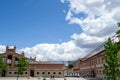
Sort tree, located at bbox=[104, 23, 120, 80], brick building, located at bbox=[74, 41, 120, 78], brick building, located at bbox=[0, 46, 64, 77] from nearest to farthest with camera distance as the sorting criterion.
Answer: tree, located at bbox=[104, 23, 120, 80], brick building, located at bbox=[74, 41, 120, 78], brick building, located at bbox=[0, 46, 64, 77]

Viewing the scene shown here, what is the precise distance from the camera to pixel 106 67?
25.8 meters

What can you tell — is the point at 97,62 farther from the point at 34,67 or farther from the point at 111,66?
the point at 111,66

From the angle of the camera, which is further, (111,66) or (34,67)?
(34,67)

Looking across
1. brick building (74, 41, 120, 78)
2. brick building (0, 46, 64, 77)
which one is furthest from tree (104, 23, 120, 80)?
brick building (0, 46, 64, 77)

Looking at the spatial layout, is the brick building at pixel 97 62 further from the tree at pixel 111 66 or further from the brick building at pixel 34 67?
the brick building at pixel 34 67

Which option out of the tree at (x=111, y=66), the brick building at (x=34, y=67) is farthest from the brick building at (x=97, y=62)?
the brick building at (x=34, y=67)

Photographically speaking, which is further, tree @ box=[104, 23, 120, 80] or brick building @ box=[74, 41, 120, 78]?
brick building @ box=[74, 41, 120, 78]

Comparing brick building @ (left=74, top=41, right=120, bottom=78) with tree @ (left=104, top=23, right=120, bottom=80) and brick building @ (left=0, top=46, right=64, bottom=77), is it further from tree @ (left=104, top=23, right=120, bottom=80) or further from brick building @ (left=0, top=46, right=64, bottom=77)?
brick building @ (left=0, top=46, right=64, bottom=77)

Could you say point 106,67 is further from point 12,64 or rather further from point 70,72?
point 70,72

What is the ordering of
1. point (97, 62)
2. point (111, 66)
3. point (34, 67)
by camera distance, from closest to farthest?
point (111, 66) → point (97, 62) → point (34, 67)

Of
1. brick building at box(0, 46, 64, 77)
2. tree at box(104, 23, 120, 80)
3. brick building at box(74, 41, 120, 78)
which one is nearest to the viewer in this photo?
tree at box(104, 23, 120, 80)

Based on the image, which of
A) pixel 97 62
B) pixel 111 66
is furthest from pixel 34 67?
pixel 111 66

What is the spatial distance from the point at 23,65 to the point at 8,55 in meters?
25.3

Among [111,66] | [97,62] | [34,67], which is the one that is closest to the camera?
[111,66]
